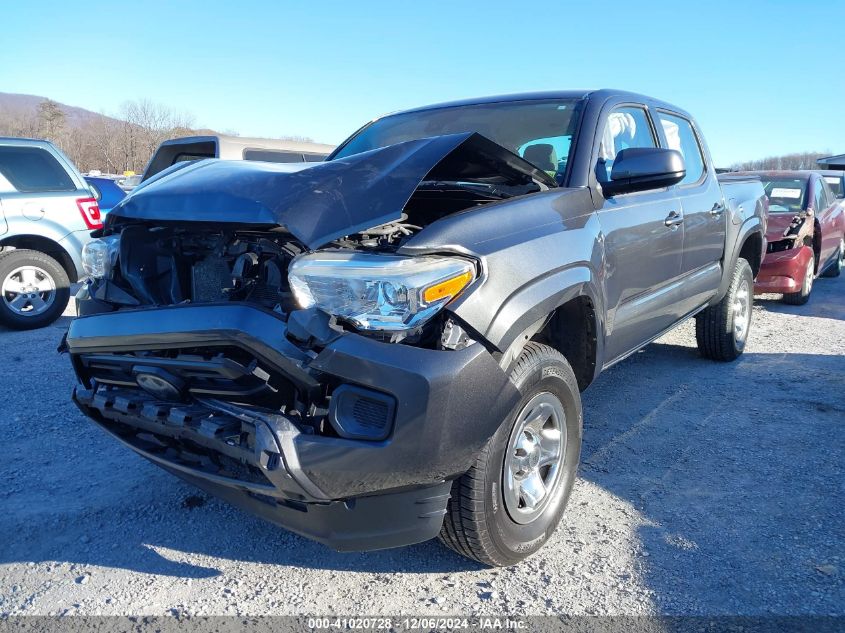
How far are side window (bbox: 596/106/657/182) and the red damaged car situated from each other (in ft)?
15.0

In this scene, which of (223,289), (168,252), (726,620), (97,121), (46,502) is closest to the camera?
(726,620)

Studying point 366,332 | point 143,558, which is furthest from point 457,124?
point 143,558

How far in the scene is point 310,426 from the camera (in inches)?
80.7

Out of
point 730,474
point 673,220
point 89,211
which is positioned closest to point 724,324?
point 673,220

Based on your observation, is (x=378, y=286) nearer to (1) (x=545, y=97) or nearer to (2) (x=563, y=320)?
(2) (x=563, y=320)

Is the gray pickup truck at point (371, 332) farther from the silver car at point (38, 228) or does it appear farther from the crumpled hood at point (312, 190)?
the silver car at point (38, 228)

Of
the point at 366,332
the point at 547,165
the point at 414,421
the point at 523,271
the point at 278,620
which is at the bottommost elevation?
the point at 278,620

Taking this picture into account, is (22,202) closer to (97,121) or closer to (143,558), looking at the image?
→ (143,558)

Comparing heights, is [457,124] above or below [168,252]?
above

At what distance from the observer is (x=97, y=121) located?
50125 mm

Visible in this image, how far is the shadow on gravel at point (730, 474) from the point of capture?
97.3 inches

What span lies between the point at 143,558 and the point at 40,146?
6.05 m

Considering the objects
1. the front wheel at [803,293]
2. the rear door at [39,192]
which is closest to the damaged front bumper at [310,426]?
the rear door at [39,192]

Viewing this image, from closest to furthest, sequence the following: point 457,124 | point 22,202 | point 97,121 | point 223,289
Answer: point 223,289
point 457,124
point 22,202
point 97,121
